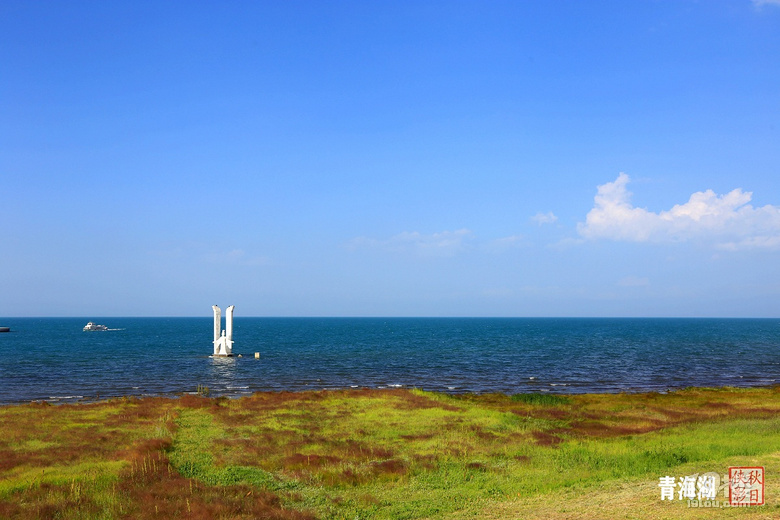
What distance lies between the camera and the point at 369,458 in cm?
2619

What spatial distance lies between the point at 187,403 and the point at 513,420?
2431 centimetres
